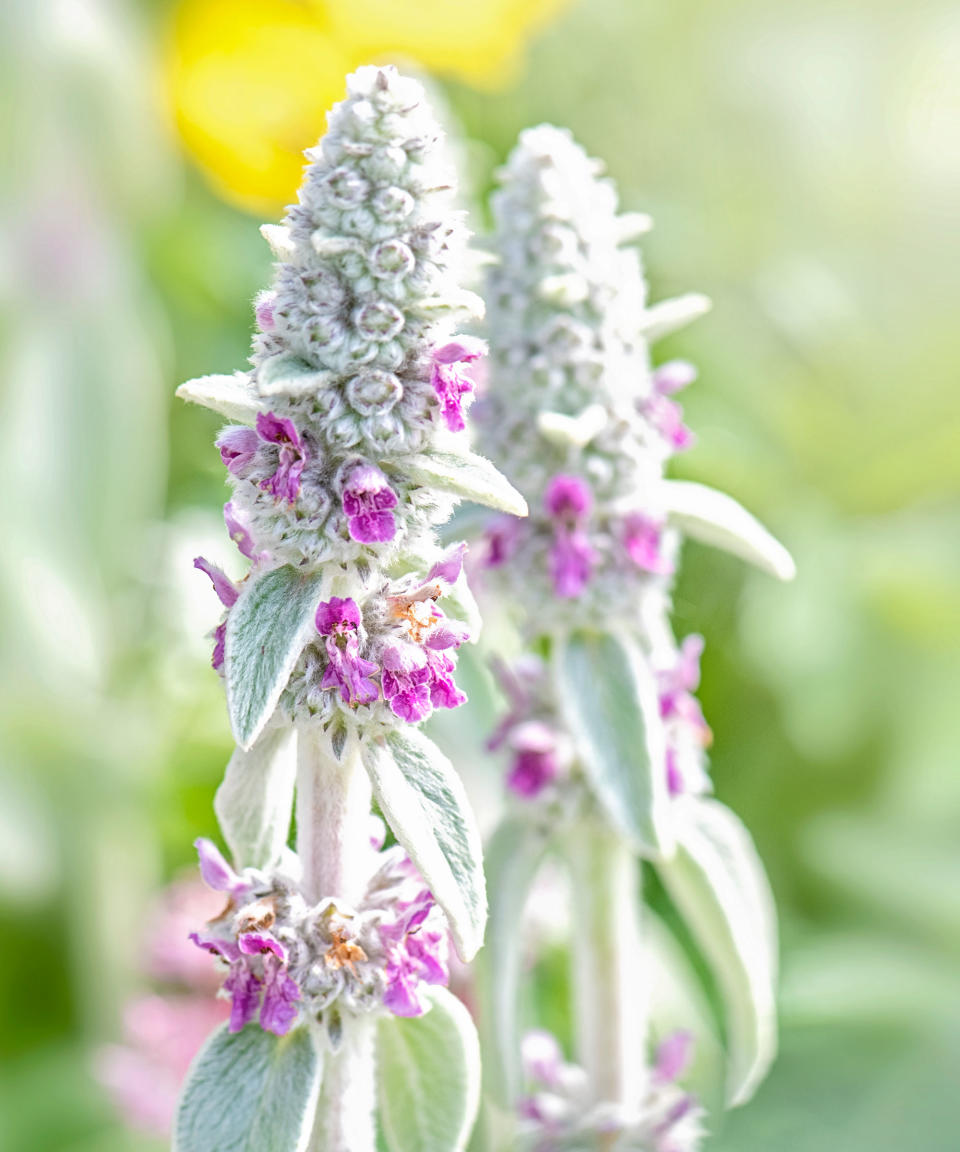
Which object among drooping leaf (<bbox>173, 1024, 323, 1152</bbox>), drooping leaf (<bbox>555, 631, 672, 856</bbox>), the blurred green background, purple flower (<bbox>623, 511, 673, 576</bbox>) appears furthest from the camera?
the blurred green background

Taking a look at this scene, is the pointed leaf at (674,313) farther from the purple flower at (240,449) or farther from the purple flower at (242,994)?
the purple flower at (242,994)

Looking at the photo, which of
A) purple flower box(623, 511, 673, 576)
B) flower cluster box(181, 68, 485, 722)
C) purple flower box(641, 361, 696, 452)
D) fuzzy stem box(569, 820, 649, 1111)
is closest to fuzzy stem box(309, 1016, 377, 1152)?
flower cluster box(181, 68, 485, 722)

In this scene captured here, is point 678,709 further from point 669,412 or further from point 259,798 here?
point 259,798

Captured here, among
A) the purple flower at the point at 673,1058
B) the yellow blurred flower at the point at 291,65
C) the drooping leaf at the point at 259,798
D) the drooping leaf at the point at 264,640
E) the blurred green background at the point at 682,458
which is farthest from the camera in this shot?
the yellow blurred flower at the point at 291,65

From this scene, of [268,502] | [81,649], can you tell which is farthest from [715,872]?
[81,649]

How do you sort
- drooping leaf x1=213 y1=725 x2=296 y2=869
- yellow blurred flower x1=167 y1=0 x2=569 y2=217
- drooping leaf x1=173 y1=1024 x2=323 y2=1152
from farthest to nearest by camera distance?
yellow blurred flower x1=167 y1=0 x2=569 y2=217 < drooping leaf x1=213 y1=725 x2=296 y2=869 < drooping leaf x1=173 y1=1024 x2=323 y2=1152

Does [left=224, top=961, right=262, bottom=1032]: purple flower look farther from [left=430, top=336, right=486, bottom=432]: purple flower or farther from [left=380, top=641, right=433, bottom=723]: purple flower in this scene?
[left=430, top=336, right=486, bottom=432]: purple flower

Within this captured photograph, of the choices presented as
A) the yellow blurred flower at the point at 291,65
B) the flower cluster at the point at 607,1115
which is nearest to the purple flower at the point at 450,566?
the flower cluster at the point at 607,1115

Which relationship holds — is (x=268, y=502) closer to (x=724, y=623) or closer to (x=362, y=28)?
(x=724, y=623)
